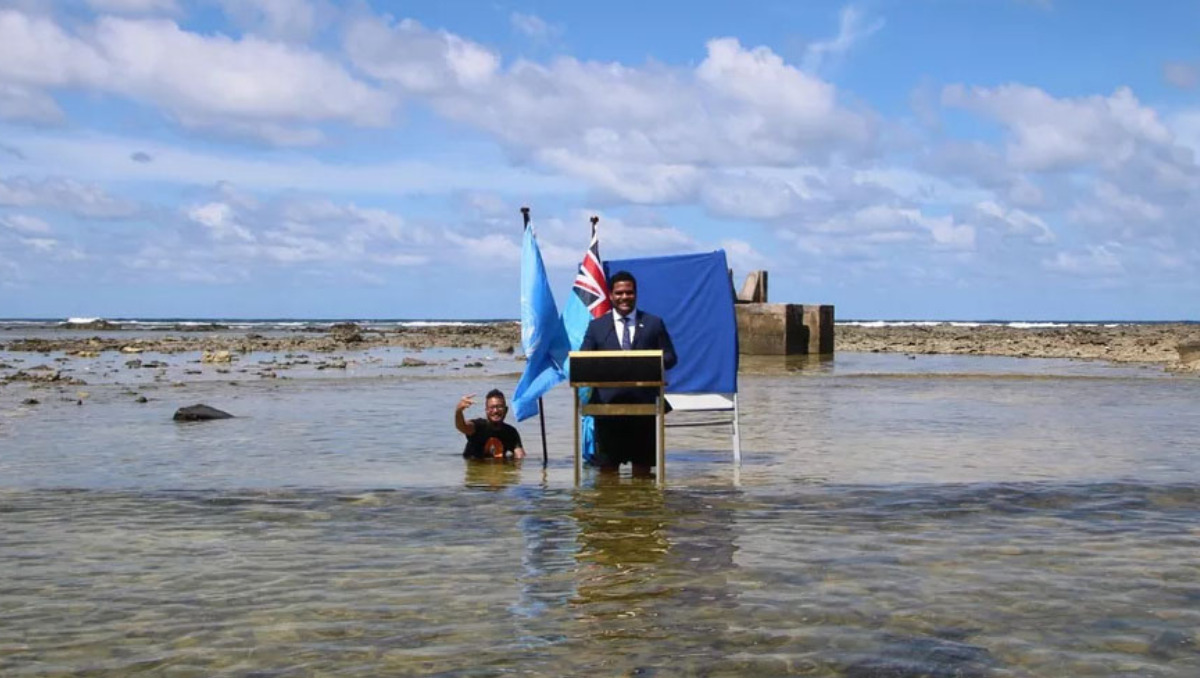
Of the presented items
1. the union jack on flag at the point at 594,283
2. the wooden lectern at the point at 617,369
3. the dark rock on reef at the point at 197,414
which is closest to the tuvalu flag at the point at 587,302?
the union jack on flag at the point at 594,283

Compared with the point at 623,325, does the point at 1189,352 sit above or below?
below

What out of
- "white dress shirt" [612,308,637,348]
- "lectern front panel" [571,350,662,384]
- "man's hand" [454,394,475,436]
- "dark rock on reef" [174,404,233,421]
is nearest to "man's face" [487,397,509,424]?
"man's hand" [454,394,475,436]

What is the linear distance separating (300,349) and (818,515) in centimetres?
3849

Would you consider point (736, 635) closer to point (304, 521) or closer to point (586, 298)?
point (304, 521)

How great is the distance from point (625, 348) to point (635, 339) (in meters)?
0.12

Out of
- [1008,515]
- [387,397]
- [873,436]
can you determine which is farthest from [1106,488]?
[387,397]

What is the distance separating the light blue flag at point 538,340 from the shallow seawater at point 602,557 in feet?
2.63

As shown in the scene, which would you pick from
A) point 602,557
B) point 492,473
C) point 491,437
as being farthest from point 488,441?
point 602,557

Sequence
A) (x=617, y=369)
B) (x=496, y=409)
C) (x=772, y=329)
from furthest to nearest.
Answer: (x=772, y=329), (x=496, y=409), (x=617, y=369)

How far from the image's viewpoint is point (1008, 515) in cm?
873

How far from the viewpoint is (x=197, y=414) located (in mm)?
16828

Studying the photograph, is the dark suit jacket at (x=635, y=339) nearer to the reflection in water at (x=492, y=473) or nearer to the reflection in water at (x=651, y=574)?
the reflection in water at (x=651, y=574)

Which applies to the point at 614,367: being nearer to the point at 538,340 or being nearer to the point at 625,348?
the point at 625,348

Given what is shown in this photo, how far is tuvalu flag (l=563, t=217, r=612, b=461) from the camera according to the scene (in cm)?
1107
